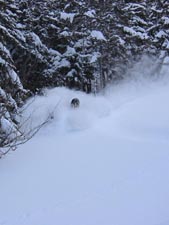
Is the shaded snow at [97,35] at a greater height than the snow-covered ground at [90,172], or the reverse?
the snow-covered ground at [90,172]

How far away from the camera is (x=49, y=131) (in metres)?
7.84

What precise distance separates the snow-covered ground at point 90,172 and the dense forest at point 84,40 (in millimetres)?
4191

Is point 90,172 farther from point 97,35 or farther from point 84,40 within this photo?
point 84,40

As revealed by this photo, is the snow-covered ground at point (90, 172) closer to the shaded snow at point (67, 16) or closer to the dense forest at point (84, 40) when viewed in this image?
the dense forest at point (84, 40)

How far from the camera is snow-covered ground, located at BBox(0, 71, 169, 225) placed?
3.81 metres

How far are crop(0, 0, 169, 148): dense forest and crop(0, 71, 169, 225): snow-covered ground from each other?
165 inches

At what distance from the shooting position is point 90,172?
5.00 metres

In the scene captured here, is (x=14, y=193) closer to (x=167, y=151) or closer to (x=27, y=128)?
(x=167, y=151)

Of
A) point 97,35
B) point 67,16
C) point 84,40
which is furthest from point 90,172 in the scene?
point 84,40

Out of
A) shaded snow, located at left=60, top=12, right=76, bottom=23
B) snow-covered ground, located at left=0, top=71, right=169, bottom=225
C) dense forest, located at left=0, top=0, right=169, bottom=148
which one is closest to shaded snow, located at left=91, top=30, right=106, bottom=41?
dense forest, located at left=0, top=0, right=169, bottom=148

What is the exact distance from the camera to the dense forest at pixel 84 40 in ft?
41.7

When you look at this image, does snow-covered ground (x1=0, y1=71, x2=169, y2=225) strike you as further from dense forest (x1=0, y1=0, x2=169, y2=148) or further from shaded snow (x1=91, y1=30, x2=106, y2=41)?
shaded snow (x1=91, y1=30, x2=106, y2=41)

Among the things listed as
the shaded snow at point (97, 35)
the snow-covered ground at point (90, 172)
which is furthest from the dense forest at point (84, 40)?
the snow-covered ground at point (90, 172)

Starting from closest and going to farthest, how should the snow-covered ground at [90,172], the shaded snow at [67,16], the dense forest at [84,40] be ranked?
the snow-covered ground at [90,172] < the shaded snow at [67,16] < the dense forest at [84,40]
